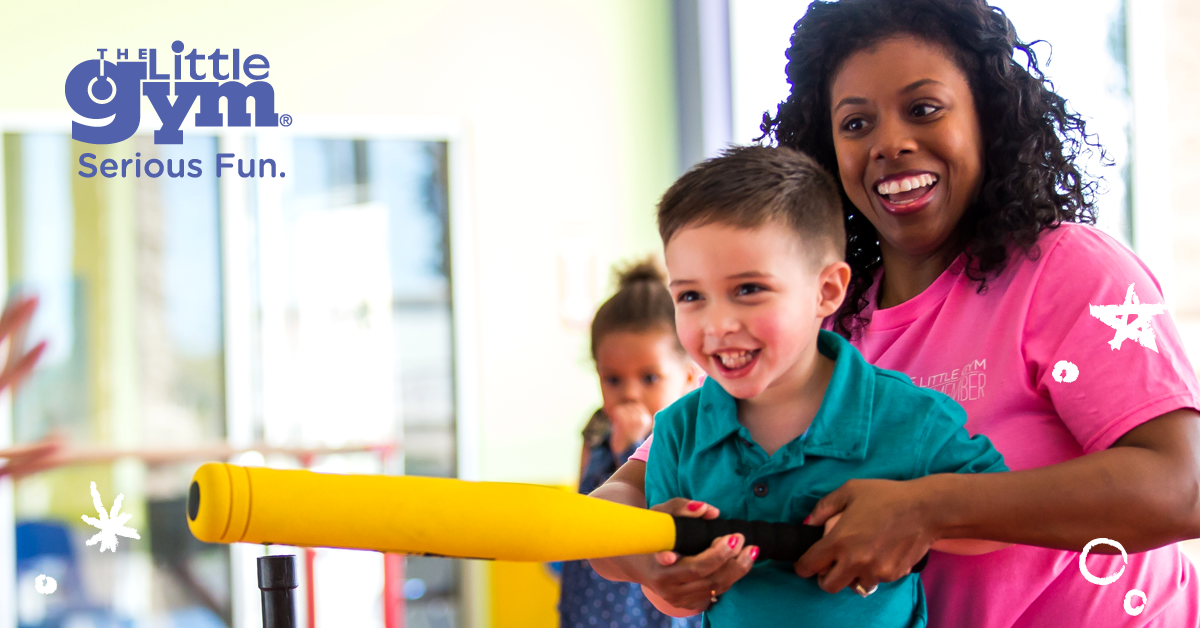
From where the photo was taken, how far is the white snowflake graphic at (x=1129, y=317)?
2.69ft

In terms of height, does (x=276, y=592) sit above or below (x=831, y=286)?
below

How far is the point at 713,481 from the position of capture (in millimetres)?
872

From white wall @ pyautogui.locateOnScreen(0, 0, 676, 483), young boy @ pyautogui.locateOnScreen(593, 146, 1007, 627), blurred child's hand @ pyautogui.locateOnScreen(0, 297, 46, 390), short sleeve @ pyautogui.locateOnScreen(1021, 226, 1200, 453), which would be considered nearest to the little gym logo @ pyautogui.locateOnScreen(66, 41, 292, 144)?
white wall @ pyautogui.locateOnScreen(0, 0, 676, 483)

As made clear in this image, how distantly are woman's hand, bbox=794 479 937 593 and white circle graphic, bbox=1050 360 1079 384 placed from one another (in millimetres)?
170

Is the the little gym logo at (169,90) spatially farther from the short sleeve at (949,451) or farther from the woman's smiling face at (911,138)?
the short sleeve at (949,451)

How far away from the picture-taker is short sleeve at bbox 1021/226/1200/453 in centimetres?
81

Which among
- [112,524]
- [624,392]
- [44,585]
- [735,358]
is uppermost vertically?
[735,358]

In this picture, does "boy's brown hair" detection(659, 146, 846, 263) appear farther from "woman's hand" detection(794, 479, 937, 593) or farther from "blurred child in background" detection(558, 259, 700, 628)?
"blurred child in background" detection(558, 259, 700, 628)

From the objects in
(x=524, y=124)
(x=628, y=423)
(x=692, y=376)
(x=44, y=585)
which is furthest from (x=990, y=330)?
(x=44, y=585)

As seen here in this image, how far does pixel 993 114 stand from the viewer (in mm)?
1023

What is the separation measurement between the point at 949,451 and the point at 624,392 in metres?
1.12

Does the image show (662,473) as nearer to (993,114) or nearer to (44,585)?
(993,114)

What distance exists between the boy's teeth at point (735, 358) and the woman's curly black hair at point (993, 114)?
0.83 feet

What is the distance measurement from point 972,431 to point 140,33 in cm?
328
